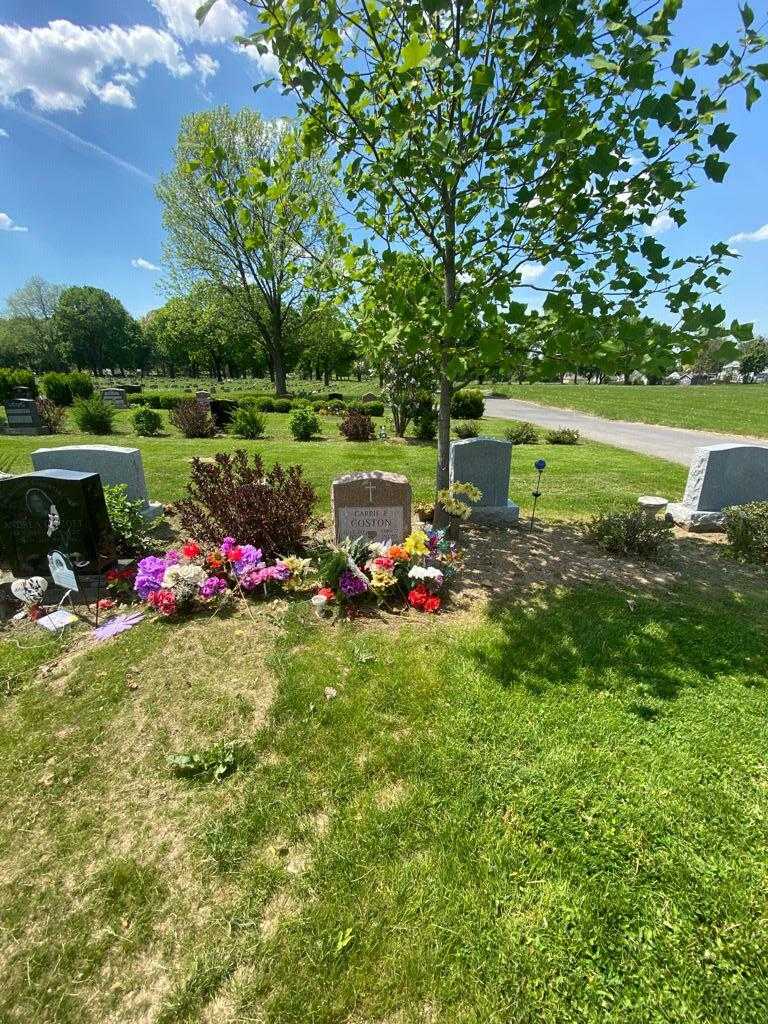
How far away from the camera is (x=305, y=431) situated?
49.3 ft

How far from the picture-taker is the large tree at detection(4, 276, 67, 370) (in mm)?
69812

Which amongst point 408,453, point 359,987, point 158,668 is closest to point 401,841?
point 359,987

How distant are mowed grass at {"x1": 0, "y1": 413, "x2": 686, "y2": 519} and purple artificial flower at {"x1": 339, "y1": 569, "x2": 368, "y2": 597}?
9.73 ft

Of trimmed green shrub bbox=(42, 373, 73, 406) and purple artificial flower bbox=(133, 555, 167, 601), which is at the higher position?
trimmed green shrub bbox=(42, 373, 73, 406)

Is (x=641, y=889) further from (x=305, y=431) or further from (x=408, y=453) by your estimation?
(x=305, y=431)

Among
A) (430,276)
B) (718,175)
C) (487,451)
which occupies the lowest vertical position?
(487,451)

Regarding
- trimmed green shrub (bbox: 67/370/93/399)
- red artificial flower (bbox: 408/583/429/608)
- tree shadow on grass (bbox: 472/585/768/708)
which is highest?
trimmed green shrub (bbox: 67/370/93/399)

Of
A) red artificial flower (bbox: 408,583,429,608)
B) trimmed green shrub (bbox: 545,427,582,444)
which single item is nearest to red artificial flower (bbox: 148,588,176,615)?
red artificial flower (bbox: 408,583,429,608)

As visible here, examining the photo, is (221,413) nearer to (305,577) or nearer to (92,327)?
(305,577)

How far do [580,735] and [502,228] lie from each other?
441 centimetres

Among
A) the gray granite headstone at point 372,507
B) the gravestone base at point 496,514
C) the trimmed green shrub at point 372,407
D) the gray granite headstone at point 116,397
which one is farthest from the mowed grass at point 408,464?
the gray granite headstone at point 116,397

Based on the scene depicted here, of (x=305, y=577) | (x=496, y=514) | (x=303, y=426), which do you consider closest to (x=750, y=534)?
(x=496, y=514)

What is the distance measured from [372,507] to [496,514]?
2502 mm

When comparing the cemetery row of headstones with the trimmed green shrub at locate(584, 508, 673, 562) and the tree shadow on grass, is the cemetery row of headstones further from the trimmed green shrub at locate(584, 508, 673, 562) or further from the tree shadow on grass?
the tree shadow on grass
